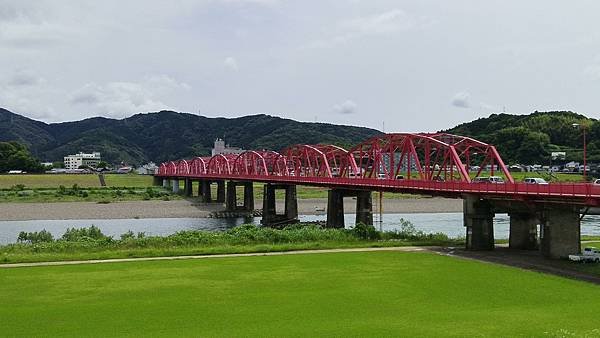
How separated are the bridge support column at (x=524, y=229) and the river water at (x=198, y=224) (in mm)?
18699

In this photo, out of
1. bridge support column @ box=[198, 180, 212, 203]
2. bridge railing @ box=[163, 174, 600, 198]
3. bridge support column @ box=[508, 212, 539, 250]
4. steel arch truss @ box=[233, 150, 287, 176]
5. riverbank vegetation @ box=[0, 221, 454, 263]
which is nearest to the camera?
bridge railing @ box=[163, 174, 600, 198]

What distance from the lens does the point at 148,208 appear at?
12450 centimetres

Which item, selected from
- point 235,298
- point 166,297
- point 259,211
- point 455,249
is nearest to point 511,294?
point 235,298

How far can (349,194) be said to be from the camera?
8219cm

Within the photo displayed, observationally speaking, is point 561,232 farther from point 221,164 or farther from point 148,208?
point 221,164

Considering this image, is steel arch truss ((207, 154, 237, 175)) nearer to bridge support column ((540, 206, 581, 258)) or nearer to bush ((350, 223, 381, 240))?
bush ((350, 223, 381, 240))

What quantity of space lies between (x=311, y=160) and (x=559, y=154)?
59.6m

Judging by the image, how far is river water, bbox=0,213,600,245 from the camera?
Result: 81500 millimetres

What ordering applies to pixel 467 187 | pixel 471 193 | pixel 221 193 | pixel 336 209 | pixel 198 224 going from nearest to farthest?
pixel 471 193 → pixel 467 187 → pixel 336 209 → pixel 198 224 → pixel 221 193

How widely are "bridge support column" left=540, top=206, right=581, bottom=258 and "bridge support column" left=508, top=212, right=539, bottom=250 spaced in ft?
22.3

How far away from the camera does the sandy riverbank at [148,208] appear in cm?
11081

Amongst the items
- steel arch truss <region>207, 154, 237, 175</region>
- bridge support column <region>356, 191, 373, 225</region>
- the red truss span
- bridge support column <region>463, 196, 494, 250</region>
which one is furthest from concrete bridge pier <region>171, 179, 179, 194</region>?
bridge support column <region>463, 196, 494, 250</region>

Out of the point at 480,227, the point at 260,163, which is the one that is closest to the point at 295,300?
the point at 480,227

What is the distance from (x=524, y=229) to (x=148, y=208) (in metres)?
84.4
